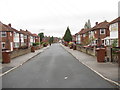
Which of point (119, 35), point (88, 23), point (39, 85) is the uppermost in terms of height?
point (88, 23)

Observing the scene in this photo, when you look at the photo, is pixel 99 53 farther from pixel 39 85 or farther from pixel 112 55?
pixel 39 85

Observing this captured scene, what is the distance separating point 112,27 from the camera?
107 ft

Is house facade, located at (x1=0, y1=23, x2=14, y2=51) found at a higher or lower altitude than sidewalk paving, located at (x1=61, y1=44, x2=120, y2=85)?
higher

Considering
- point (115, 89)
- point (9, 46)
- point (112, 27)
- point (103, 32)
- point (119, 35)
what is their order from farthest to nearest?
point (103, 32)
point (9, 46)
point (112, 27)
point (119, 35)
point (115, 89)

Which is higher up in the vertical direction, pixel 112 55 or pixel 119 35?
pixel 119 35

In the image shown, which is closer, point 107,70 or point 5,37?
point 107,70

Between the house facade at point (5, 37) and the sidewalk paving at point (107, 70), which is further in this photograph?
the house facade at point (5, 37)

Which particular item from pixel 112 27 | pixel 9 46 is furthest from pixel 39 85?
pixel 9 46

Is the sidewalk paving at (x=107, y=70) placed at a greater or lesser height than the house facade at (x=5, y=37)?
lesser

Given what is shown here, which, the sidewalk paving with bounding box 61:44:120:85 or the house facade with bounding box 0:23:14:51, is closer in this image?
the sidewalk paving with bounding box 61:44:120:85

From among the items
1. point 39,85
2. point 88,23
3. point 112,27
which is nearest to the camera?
point 39,85

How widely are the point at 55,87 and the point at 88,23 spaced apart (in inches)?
4160

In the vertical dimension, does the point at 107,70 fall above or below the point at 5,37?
below

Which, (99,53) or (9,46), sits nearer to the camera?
(99,53)
